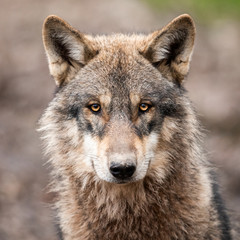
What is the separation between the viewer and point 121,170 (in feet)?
19.8

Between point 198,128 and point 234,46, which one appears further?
point 234,46

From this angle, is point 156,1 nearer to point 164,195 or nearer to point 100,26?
point 100,26

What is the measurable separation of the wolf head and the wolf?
1cm

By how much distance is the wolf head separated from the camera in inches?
251

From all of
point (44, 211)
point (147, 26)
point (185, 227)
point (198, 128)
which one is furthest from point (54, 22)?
point (147, 26)

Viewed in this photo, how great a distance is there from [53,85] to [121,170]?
32.0 feet

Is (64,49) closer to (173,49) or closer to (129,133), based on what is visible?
(173,49)

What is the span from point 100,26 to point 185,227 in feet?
40.4

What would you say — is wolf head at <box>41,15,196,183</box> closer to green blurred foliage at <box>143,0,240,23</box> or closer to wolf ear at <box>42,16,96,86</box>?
wolf ear at <box>42,16,96,86</box>

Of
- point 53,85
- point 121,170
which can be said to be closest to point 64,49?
point 121,170

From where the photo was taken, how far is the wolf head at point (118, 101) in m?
6.39

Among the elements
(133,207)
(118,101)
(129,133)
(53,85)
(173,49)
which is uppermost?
(173,49)

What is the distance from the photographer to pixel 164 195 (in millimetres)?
6781

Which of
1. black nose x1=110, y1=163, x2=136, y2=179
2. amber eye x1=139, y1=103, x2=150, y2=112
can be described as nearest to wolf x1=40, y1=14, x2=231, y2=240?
amber eye x1=139, y1=103, x2=150, y2=112
